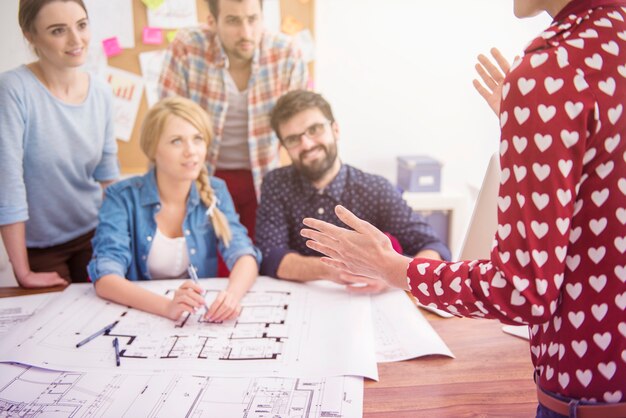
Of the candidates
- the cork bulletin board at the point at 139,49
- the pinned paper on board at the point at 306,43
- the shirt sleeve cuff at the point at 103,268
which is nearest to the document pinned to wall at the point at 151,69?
the cork bulletin board at the point at 139,49

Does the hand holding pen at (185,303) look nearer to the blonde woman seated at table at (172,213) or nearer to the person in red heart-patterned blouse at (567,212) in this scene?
the blonde woman seated at table at (172,213)

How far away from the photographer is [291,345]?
84 centimetres

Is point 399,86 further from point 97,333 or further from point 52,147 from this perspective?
point 97,333

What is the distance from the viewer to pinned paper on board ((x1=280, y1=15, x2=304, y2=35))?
208 centimetres

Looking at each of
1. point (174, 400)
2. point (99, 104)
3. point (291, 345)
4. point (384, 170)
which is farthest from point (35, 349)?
point (384, 170)

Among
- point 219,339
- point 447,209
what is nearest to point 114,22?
point 219,339

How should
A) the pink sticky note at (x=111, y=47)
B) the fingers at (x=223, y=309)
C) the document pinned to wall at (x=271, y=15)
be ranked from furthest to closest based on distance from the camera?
the document pinned to wall at (x=271, y=15)
the pink sticky note at (x=111, y=47)
the fingers at (x=223, y=309)

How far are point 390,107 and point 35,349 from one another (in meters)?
1.86

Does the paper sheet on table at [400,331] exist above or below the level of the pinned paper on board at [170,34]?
below

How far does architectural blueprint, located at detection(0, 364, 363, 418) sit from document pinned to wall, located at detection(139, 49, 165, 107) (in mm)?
1330

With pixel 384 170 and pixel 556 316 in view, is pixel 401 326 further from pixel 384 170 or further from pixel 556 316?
pixel 384 170

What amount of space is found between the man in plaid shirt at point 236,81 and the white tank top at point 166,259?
477 mm

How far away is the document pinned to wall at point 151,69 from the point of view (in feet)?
6.14

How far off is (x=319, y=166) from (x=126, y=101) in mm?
909
